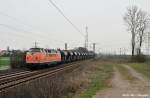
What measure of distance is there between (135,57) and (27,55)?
47.5 meters

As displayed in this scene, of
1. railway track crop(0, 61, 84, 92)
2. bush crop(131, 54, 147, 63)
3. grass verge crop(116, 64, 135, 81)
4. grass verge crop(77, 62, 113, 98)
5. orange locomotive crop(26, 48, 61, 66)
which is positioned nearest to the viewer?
grass verge crop(77, 62, 113, 98)

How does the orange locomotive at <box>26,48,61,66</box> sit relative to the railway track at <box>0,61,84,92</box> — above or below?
above

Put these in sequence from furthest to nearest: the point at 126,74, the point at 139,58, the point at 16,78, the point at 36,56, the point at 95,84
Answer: the point at 139,58, the point at 36,56, the point at 126,74, the point at 16,78, the point at 95,84

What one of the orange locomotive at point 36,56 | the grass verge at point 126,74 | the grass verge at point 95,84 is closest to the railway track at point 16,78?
the grass verge at point 95,84

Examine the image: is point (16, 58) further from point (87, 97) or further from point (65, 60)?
point (87, 97)

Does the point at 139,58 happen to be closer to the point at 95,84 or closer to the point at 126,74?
the point at 126,74

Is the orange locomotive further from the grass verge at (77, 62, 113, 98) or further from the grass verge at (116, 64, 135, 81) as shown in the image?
the grass verge at (116, 64, 135, 81)

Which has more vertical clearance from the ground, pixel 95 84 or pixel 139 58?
pixel 139 58

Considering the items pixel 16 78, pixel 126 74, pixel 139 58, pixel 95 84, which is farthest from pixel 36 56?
pixel 139 58

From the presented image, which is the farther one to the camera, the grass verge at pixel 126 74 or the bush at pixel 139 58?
the bush at pixel 139 58

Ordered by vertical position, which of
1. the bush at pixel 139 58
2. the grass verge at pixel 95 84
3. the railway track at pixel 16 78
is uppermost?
the bush at pixel 139 58

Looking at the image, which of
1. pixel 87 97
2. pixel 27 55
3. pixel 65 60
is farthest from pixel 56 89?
pixel 65 60

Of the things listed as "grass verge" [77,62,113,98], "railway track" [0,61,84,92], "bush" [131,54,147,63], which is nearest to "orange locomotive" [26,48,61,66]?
"railway track" [0,61,84,92]

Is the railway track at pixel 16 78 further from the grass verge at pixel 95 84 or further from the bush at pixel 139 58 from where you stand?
the bush at pixel 139 58
